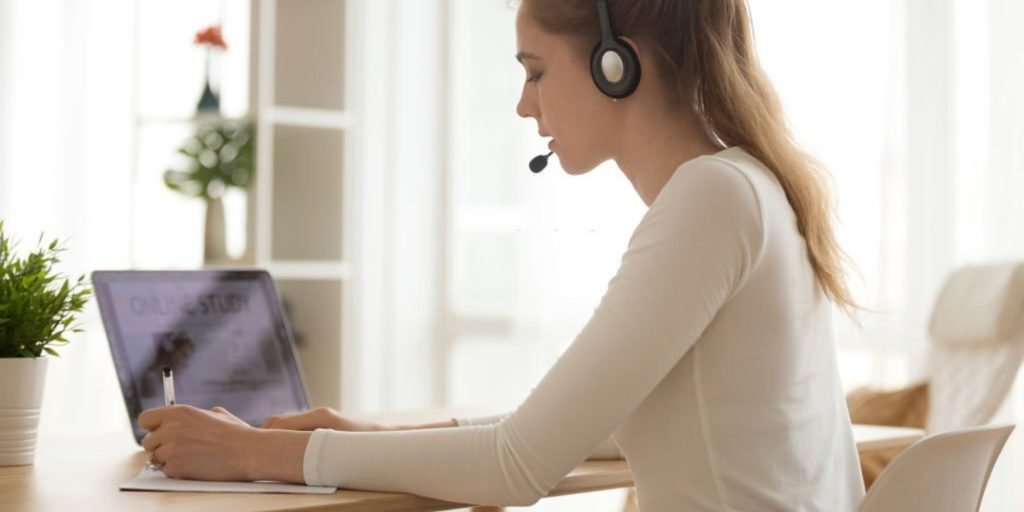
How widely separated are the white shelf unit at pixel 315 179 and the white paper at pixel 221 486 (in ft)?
7.78

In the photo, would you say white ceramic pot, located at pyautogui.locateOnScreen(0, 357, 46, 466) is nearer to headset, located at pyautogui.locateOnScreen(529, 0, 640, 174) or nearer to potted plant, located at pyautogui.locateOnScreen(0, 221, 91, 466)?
potted plant, located at pyautogui.locateOnScreen(0, 221, 91, 466)

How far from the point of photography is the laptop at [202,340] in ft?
5.12

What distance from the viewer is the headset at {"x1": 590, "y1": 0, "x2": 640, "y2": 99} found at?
1.32 metres

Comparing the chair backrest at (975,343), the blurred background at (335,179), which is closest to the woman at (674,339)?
the chair backrest at (975,343)

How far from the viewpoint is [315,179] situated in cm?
374

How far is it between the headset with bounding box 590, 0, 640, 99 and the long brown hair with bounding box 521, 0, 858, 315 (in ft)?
0.06

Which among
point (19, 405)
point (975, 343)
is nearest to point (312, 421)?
point (19, 405)

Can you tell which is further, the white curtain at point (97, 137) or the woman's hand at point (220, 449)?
the white curtain at point (97, 137)

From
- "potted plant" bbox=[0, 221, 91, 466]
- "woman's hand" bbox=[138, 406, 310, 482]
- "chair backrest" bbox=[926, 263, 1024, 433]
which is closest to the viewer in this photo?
"woman's hand" bbox=[138, 406, 310, 482]

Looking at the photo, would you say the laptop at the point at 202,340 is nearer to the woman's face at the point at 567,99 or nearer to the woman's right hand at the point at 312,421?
the woman's right hand at the point at 312,421

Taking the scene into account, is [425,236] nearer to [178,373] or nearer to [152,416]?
[178,373]

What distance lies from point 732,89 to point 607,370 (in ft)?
1.17

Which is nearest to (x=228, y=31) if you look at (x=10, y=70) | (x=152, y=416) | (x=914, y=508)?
(x=10, y=70)

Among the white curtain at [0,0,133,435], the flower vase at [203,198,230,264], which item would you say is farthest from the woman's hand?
the white curtain at [0,0,133,435]
